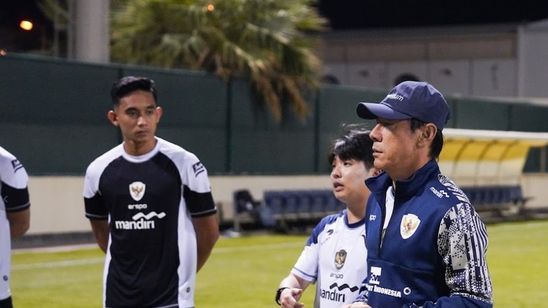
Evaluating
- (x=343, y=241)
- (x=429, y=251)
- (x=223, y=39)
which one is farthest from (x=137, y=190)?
(x=223, y=39)

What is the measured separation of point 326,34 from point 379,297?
143 feet

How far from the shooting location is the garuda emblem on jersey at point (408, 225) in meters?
3.99

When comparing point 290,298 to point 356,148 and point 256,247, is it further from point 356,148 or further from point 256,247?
point 256,247

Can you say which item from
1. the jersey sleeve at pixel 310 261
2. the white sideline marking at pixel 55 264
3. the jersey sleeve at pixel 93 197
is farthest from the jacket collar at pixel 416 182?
the white sideline marking at pixel 55 264

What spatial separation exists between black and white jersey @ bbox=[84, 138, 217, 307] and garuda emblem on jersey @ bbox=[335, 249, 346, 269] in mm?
949

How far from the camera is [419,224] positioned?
398 centimetres

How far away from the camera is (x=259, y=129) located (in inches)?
988

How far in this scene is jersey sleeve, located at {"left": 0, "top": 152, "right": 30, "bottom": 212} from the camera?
6441 millimetres

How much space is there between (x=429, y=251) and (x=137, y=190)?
2.53 meters

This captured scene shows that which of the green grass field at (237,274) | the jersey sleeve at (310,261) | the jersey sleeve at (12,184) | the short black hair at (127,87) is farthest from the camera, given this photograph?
the green grass field at (237,274)

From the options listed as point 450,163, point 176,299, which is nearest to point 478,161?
point 450,163

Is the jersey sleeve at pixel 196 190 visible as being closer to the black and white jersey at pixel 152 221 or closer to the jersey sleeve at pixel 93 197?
the black and white jersey at pixel 152 221

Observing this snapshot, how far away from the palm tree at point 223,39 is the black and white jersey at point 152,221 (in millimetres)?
17915

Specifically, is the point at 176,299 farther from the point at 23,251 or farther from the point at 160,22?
the point at 160,22
